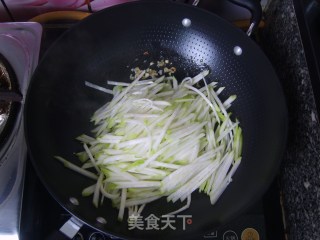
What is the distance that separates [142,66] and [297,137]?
1.72 ft

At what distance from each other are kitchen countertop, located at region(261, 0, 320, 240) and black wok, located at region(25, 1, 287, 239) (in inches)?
2.7

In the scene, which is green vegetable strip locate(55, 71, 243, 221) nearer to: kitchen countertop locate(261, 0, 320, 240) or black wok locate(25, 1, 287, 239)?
black wok locate(25, 1, 287, 239)

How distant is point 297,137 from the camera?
36.3 inches

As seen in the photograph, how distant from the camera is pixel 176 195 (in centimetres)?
92

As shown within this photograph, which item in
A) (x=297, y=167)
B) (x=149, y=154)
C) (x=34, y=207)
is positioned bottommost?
(x=34, y=207)

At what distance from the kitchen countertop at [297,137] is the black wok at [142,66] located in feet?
0.22

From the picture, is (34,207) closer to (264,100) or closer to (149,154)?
(149,154)

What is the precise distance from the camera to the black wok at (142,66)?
0.84m

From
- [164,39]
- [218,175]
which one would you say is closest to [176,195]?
[218,175]

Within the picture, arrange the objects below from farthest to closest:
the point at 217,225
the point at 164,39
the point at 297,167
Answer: the point at 164,39
the point at 297,167
the point at 217,225

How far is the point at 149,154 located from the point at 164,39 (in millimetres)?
384

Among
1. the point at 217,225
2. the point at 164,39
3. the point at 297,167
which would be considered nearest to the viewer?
the point at 217,225

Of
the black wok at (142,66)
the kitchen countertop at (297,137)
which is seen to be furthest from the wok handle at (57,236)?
the kitchen countertop at (297,137)

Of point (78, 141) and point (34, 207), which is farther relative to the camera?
point (78, 141)
